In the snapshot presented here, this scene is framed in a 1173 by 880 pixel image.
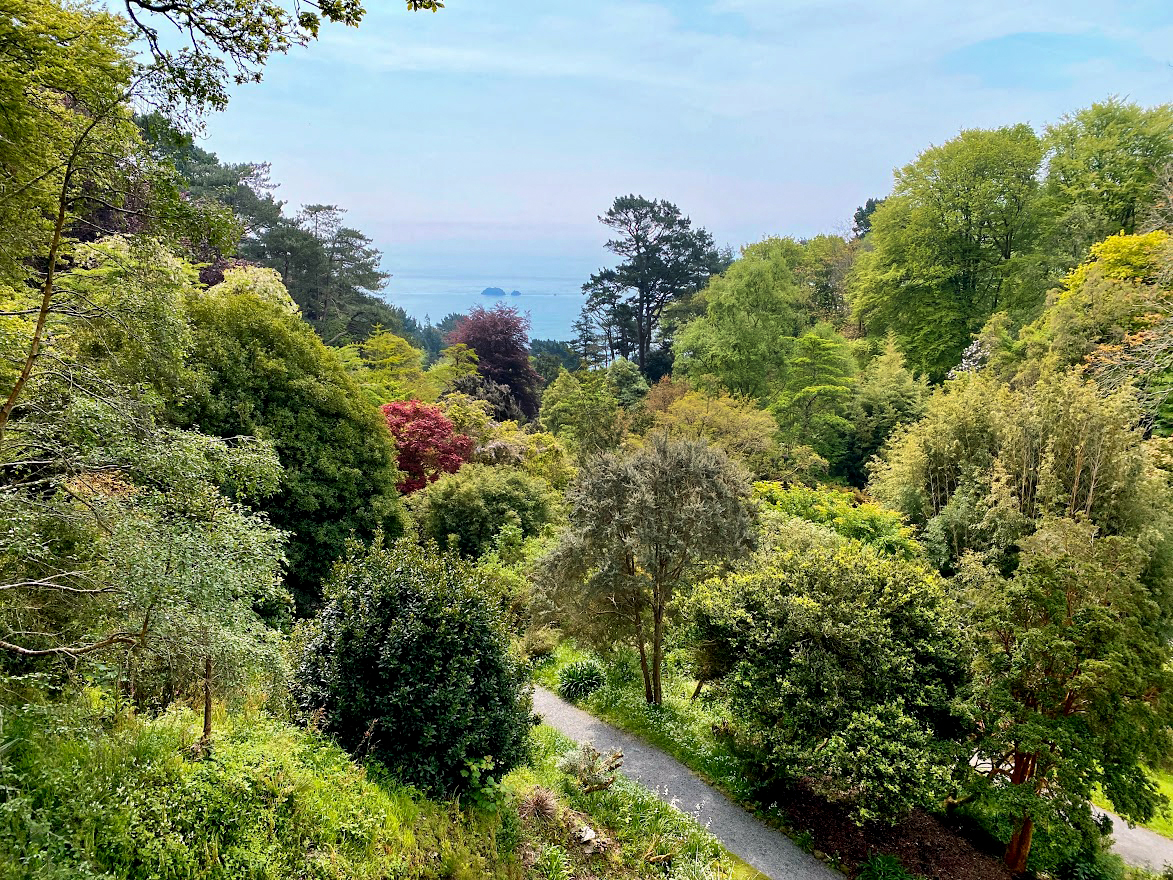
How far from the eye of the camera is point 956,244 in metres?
24.8

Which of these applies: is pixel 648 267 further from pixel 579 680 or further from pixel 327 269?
pixel 579 680

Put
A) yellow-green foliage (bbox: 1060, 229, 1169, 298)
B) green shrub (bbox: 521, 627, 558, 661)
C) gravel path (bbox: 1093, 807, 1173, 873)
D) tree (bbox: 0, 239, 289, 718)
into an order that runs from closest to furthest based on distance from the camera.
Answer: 1. tree (bbox: 0, 239, 289, 718)
2. gravel path (bbox: 1093, 807, 1173, 873)
3. green shrub (bbox: 521, 627, 558, 661)
4. yellow-green foliage (bbox: 1060, 229, 1169, 298)

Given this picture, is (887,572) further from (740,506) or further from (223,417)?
(223,417)

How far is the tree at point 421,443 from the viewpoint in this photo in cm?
1702

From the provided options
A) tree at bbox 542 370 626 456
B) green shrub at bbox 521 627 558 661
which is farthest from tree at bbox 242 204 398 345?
green shrub at bbox 521 627 558 661

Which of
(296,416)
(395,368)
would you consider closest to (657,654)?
(296,416)

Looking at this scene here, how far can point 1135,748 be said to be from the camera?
6332mm

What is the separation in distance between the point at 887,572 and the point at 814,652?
5.35 ft

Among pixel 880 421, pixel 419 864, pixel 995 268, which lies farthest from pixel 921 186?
pixel 419 864

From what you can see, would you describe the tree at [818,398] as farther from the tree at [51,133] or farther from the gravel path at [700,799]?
the tree at [51,133]

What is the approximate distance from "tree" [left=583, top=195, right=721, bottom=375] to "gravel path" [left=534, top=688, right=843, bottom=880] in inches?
1248

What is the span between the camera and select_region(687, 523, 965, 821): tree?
21.7 ft

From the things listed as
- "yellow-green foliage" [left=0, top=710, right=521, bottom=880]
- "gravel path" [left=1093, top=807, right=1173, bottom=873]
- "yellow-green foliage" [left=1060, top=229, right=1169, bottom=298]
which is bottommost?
"gravel path" [left=1093, top=807, right=1173, bottom=873]

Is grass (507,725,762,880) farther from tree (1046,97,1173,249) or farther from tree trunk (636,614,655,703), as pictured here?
tree (1046,97,1173,249)
